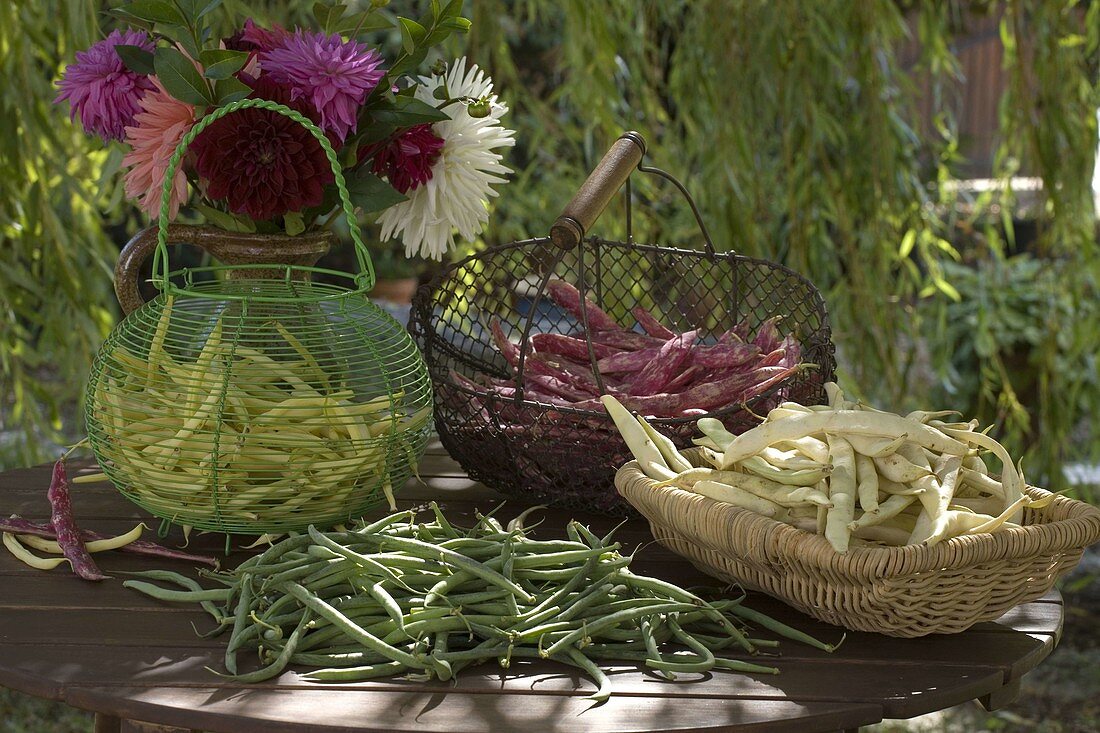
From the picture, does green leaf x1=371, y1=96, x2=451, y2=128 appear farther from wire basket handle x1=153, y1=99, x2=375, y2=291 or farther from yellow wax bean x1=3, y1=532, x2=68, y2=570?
yellow wax bean x1=3, y1=532, x2=68, y2=570

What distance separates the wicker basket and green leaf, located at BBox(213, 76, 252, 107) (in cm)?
65

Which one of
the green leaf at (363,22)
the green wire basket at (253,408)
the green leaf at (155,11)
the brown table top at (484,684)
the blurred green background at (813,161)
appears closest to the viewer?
the brown table top at (484,684)

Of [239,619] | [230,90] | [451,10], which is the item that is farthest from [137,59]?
[239,619]

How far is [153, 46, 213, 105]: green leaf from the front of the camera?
1441 mm

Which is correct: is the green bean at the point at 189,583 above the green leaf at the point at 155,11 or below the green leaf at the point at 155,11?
below

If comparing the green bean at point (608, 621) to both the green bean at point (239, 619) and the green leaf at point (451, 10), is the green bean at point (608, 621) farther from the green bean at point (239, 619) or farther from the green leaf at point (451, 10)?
the green leaf at point (451, 10)

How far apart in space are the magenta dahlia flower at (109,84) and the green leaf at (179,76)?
0.10 metres

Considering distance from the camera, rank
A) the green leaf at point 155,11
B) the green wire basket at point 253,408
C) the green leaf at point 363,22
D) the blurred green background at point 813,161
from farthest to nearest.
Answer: the blurred green background at point 813,161 < the green leaf at point 363,22 < the green leaf at point 155,11 < the green wire basket at point 253,408

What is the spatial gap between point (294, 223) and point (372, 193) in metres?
0.10

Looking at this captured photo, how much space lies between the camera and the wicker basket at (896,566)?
3.75ft

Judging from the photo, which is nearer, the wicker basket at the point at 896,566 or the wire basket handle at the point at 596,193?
the wicker basket at the point at 896,566

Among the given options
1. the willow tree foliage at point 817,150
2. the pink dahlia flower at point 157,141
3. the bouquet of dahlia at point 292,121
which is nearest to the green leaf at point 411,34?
the bouquet of dahlia at point 292,121

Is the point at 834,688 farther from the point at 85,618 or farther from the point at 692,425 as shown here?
the point at 85,618

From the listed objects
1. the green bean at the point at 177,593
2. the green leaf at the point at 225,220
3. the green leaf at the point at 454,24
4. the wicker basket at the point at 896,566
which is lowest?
the green bean at the point at 177,593
